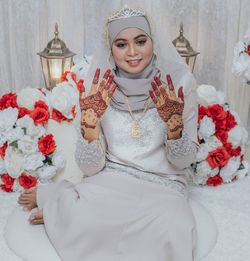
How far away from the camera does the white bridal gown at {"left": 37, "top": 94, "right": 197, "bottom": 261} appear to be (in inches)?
65.7

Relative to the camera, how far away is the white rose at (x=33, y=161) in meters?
2.23

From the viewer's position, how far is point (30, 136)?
226cm

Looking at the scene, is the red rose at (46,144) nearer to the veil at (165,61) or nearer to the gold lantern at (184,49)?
the veil at (165,61)

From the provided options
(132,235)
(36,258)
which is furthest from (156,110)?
(36,258)

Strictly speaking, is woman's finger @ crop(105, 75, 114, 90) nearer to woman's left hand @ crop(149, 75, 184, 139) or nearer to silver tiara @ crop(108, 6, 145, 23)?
woman's left hand @ crop(149, 75, 184, 139)

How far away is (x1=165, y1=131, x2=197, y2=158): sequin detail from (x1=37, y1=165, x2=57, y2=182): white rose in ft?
2.04

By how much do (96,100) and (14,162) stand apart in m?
0.61

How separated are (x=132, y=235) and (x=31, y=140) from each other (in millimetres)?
754

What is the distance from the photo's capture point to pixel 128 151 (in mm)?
1974

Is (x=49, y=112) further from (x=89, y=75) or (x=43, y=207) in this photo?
(x=43, y=207)

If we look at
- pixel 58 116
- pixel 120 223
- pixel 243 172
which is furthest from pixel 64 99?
pixel 243 172

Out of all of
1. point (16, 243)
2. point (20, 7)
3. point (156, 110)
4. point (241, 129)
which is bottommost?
point (16, 243)

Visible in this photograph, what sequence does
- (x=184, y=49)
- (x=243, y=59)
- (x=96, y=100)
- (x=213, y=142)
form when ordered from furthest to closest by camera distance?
(x=184, y=49), (x=213, y=142), (x=243, y=59), (x=96, y=100)

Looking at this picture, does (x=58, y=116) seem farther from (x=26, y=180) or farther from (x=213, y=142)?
(x=213, y=142)
